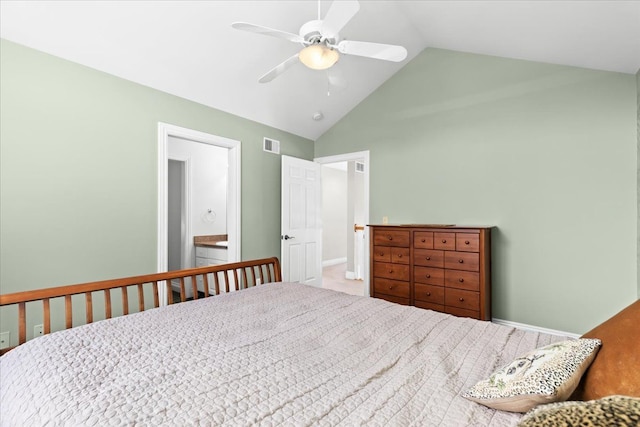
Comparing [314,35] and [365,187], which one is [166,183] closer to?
[314,35]

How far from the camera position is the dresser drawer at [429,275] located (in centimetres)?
318

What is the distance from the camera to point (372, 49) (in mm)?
1989

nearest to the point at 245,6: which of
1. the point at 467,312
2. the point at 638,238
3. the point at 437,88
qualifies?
the point at 437,88

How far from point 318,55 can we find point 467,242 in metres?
2.26

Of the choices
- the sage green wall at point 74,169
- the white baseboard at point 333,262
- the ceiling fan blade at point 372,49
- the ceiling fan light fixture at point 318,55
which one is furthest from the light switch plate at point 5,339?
the white baseboard at point 333,262

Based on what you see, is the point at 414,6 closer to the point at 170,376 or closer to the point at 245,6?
the point at 245,6

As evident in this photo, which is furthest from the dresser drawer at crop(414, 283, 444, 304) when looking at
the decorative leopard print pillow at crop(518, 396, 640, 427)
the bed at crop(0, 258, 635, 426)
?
the decorative leopard print pillow at crop(518, 396, 640, 427)

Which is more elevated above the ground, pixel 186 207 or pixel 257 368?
pixel 186 207

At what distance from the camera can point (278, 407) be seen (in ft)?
2.82

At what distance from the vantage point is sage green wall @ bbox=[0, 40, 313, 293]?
2193 millimetres

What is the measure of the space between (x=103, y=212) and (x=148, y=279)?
1.14 m

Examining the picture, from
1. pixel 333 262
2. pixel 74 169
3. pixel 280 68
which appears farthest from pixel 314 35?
pixel 333 262

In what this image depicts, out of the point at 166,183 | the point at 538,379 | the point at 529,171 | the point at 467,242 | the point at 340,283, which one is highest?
the point at 529,171

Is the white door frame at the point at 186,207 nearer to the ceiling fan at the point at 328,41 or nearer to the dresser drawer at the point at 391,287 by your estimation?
the dresser drawer at the point at 391,287
